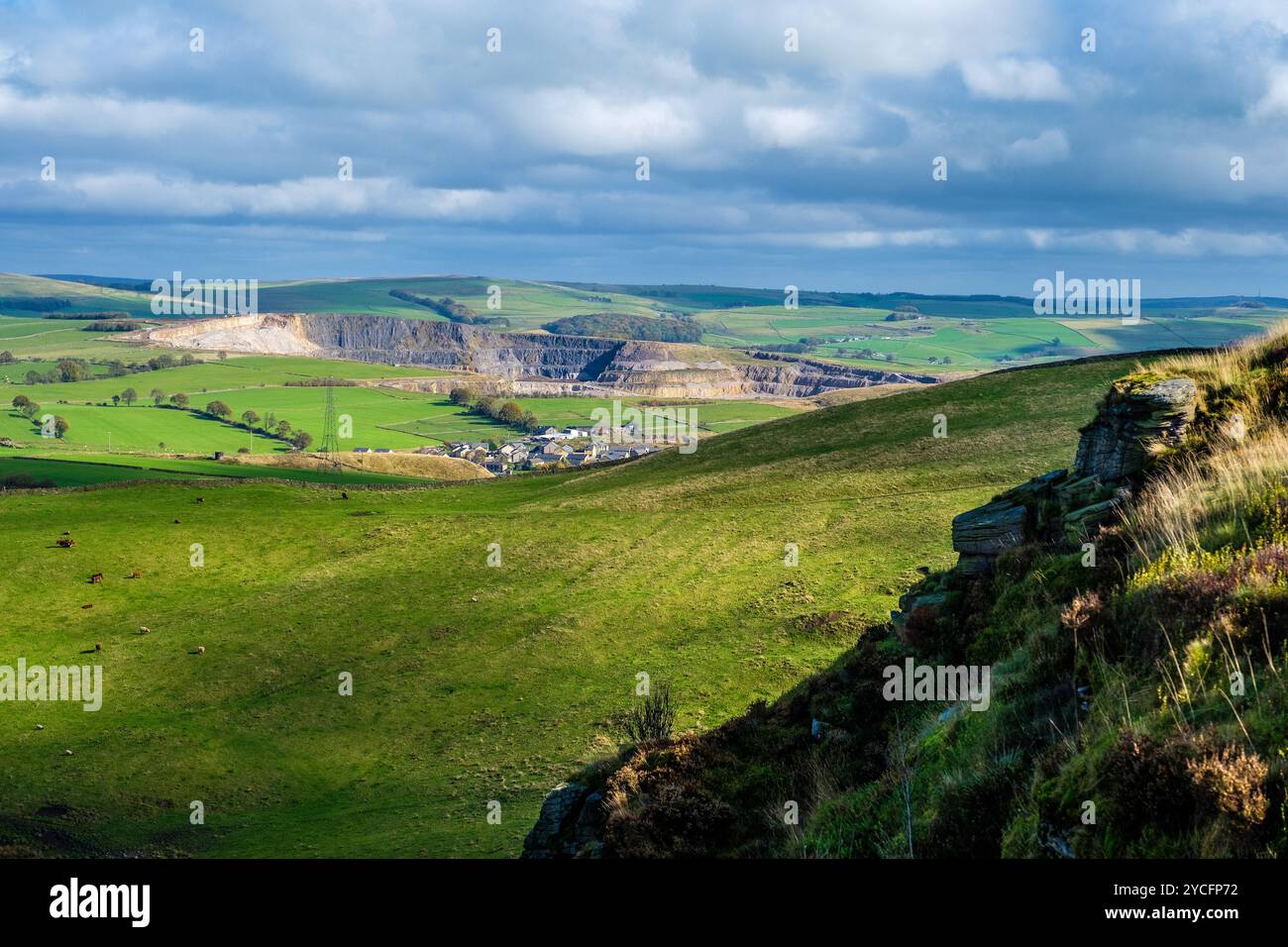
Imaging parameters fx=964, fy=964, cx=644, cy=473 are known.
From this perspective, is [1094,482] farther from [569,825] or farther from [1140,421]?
[569,825]

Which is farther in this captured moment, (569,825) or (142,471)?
(142,471)

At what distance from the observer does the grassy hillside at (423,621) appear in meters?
34.6

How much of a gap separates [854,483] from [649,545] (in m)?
14.7

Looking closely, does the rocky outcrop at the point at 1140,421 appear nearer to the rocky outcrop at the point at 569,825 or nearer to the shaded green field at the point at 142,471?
the rocky outcrop at the point at 569,825

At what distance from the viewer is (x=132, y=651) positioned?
4838 centimetres

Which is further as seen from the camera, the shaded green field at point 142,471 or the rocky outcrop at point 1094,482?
the shaded green field at point 142,471

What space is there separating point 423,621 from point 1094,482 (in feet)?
119

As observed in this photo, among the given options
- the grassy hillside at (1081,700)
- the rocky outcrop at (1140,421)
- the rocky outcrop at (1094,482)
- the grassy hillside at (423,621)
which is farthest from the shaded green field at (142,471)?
the rocky outcrop at (1140,421)

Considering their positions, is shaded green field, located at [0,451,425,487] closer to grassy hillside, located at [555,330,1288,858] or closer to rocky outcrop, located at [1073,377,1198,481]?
grassy hillside, located at [555,330,1288,858]

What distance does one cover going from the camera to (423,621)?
50.2 meters

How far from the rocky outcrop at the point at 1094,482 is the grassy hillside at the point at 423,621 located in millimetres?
13857

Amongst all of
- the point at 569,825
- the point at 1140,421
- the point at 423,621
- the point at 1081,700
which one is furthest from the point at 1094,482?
the point at 423,621
